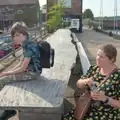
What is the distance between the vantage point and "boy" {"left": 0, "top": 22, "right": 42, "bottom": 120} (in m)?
4.05

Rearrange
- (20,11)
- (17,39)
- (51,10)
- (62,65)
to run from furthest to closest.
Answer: (20,11) < (51,10) < (62,65) < (17,39)

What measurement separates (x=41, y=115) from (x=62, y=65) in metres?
2.51

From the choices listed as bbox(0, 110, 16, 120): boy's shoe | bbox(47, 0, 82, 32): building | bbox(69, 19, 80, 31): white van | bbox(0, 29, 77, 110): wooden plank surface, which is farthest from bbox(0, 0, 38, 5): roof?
bbox(0, 29, 77, 110): wooden plank surface

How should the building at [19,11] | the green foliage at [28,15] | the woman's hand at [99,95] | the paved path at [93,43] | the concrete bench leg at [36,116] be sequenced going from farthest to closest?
the green foliage at [28,15], the building at [19,11], the paved path at [93,43], the woman's hand at [99,95], the concrete bench leg at [36,116]

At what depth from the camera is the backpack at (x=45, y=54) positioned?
13.6ft

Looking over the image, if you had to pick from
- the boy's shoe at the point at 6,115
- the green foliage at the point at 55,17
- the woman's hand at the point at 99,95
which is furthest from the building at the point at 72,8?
the woman's hand at the point at 99,95

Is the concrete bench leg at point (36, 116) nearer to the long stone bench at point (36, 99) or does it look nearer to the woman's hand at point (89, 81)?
the long stone bench at point (36, 99)

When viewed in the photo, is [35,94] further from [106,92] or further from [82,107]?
[106,92]

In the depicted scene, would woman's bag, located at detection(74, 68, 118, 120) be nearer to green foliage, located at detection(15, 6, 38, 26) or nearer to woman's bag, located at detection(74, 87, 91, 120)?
woman's bag, located at detection(74, 87, 91, 120)

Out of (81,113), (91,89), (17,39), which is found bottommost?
(81,113)

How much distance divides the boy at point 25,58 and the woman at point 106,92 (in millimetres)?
985

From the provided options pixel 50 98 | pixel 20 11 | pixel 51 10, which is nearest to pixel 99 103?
pixel 50 98

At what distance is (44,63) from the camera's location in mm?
4297

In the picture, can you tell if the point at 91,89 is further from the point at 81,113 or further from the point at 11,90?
the point at 11,90
